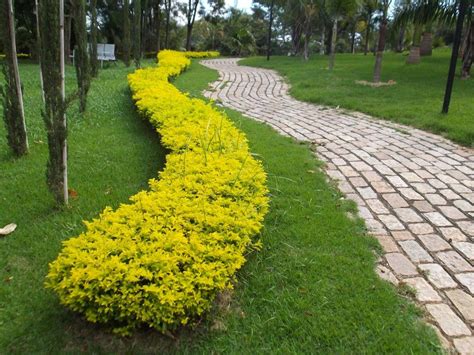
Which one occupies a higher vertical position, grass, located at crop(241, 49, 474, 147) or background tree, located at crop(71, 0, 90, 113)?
background tree, located at crop(71, 0, 90, 113)

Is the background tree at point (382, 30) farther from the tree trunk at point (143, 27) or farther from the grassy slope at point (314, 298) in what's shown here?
the tree trunk at point (143, 27)

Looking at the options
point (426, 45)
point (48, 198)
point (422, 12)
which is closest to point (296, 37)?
point (426, 45)

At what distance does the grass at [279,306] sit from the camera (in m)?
2.30

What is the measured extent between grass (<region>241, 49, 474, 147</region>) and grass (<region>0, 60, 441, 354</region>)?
4031 mm

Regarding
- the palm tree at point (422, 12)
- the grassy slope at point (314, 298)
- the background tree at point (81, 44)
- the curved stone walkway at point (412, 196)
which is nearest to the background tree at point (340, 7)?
the palm tree at point (422, 12)

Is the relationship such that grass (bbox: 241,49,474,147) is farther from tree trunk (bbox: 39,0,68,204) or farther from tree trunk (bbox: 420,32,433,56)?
tree trunk (bbox: 39,0,68,204)

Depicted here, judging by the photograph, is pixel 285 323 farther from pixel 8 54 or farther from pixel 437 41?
pixel 437 41

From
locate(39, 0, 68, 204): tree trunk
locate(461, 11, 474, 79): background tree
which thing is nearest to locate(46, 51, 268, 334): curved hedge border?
locate(39, 0, 68, 204): tree trunk

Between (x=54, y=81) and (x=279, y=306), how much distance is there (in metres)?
2.45

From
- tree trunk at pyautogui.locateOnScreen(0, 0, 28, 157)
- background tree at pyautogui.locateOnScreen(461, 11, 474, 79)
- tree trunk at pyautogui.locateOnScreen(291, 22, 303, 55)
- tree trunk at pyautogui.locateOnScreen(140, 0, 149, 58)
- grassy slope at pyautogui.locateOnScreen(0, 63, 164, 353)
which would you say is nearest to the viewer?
grassy slope at pyautogui.locateOnScreen(0, 63, 164, 353)

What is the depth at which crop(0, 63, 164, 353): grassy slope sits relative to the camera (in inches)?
96.5

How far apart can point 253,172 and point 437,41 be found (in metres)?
33.1

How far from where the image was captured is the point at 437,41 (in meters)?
31.3

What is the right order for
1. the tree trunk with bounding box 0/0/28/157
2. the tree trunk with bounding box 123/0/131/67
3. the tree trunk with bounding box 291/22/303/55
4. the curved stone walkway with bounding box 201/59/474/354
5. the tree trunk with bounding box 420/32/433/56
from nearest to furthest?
the curved stone walkway with bounding box 201/59/474/354, the tree trunk with bounding box 0/0/28/157, the tree trunk with bounding box 123/0/131/67, the tree trunk with bounding box 420/32/433/56, the tree trunk with bounding box 291/22/303/55
